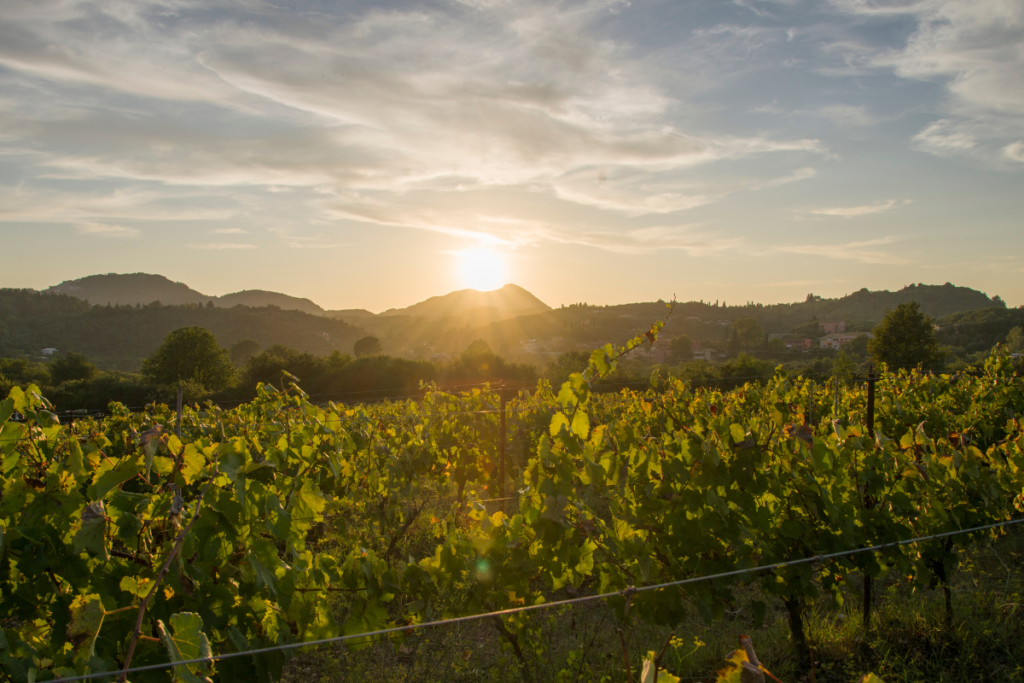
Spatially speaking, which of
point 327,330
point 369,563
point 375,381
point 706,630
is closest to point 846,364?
point 375,381

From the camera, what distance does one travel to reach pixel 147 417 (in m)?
6.59

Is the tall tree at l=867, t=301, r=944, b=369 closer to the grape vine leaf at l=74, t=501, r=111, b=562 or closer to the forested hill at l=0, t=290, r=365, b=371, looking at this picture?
the grape vine leaf at l=74, t=501, r=111, b=562

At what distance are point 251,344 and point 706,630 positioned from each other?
66434 mm

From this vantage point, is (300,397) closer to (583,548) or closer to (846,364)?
(583,548)

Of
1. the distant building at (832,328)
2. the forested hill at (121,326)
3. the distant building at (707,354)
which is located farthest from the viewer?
the distant building at (832,328)

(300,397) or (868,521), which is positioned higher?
(300,397)

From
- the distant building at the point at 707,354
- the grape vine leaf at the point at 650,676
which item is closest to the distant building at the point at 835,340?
the distant building at the point at 707,354

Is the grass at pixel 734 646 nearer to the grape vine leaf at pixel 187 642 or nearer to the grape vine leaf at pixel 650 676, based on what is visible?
the grape vine leaf at pixel 187 642

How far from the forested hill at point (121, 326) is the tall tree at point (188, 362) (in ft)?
60.3

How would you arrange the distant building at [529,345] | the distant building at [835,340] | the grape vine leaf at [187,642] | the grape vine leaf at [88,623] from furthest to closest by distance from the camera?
the distant building at [529,345], the distant building at [835,340], the grape vine leaf at [88,623], the grape vine leaf at [187,642]

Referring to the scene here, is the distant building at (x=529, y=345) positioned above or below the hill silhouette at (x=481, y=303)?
below

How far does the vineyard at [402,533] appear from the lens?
1637 millimetres

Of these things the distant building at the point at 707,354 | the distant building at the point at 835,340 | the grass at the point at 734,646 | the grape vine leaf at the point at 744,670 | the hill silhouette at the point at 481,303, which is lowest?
the grass at the point at 734,646

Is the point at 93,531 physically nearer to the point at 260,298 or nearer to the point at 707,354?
the point at 707,354
